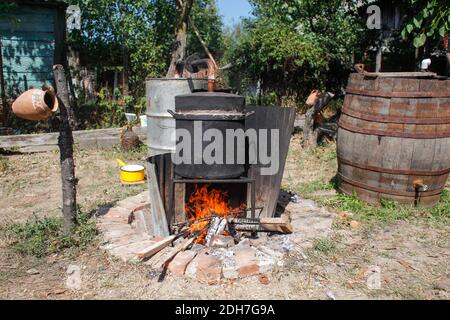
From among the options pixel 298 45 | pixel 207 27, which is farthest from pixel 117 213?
pixel 207 27

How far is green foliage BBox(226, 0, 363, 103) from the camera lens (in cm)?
803

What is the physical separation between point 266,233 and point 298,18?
6.72 m

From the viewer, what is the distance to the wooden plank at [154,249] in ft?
8.78

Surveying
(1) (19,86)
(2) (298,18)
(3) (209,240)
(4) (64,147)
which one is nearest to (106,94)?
(1) (19,86)

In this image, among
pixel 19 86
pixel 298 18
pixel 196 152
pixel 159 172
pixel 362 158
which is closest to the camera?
pixel 196 152

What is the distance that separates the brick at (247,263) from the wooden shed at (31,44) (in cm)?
659

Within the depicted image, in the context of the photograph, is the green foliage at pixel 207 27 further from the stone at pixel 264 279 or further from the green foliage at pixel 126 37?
the stone at pixel 264 279

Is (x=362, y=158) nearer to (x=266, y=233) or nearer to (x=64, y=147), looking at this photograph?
(x=266, y=233)

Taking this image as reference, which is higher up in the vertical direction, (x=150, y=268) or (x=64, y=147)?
(x=64, y=147)

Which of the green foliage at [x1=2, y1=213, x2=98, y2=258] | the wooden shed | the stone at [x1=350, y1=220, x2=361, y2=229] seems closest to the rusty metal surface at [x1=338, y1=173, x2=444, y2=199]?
the stone at [x1=350, y1=220, x2=361, y2=229]

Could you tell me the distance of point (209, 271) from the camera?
2.67 metres

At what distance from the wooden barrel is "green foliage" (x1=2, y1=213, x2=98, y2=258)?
260 cm

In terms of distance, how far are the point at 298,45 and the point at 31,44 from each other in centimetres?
523

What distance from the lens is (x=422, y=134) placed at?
12.1ft
